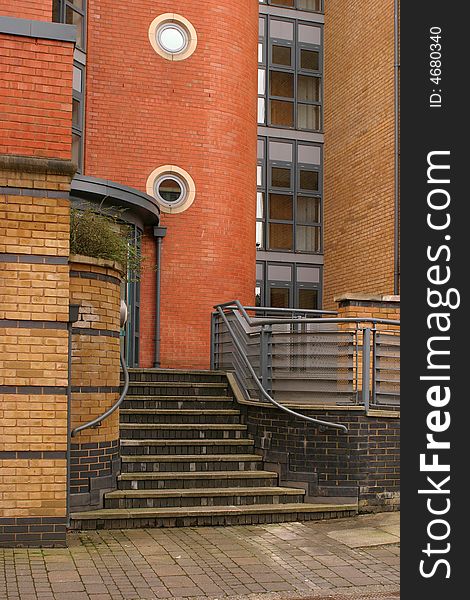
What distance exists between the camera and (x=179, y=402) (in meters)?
11.8

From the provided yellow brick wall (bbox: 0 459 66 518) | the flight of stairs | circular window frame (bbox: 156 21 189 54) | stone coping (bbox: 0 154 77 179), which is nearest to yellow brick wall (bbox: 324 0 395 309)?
circular window frame (bbox: 156 21 189 54)

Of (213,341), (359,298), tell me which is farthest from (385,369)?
(213,341)

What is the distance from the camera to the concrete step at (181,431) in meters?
10.8

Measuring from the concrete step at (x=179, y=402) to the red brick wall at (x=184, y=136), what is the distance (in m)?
3.51

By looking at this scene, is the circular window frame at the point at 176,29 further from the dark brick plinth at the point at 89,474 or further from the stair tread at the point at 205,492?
the stair tread at the point at 205,492

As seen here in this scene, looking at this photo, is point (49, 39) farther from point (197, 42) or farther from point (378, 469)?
point (197, 42)

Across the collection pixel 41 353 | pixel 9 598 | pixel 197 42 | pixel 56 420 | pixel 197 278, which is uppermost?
pixel 197 42

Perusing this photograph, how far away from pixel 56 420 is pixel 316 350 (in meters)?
3.62

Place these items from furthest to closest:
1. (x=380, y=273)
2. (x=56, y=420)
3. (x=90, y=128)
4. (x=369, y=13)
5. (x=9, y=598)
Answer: (x=369, y=13) → (x=380, y=273) → (x=90, y=128) → (x=56, y=420) → (x=9, y=598)

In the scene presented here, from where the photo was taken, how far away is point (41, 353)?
8.13 m

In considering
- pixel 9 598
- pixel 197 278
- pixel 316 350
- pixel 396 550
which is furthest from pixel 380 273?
pixel 9 598

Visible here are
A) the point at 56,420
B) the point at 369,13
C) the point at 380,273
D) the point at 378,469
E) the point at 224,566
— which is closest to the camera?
the point at 224,566

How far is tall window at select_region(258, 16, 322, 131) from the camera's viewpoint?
2070cm

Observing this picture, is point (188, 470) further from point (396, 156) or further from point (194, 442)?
point (396, 156)
